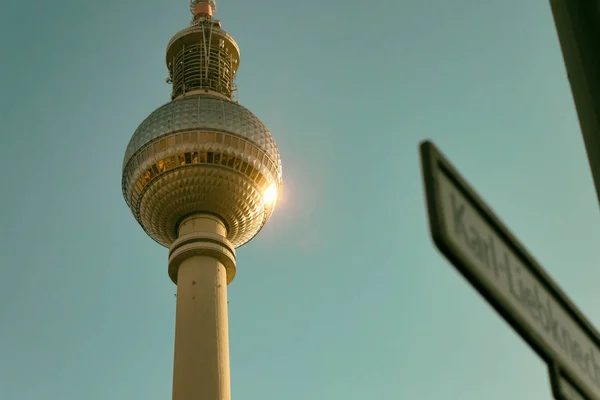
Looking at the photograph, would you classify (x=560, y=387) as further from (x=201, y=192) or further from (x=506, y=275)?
(x=201, y=192)

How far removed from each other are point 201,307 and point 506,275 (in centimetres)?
3862

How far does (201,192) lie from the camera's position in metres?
46.5

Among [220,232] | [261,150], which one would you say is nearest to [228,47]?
[261,150]

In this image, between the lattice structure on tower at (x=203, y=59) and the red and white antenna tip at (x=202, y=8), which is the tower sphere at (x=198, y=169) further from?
the red and white antenna tip at (x=202, y=8)

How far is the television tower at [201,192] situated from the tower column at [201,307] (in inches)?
2.1

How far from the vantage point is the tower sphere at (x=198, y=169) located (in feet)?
153

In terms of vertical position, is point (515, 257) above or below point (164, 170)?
below

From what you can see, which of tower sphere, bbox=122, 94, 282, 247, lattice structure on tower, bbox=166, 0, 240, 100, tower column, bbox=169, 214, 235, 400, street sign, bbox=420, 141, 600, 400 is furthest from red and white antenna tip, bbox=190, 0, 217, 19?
street sign, bbox=420, 141, 600, 400

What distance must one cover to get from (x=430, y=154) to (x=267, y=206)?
46.8 m

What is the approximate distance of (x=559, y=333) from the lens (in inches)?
139

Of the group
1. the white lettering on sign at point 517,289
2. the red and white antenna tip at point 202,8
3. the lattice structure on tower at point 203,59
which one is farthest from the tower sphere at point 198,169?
the white lettering on sign at point 517,289

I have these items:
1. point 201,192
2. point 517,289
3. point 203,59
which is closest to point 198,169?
point 201,192

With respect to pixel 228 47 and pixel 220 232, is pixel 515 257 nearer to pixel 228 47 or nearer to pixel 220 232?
pixel 220 232

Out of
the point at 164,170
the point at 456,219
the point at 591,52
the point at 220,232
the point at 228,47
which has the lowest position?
the point at 456,219
